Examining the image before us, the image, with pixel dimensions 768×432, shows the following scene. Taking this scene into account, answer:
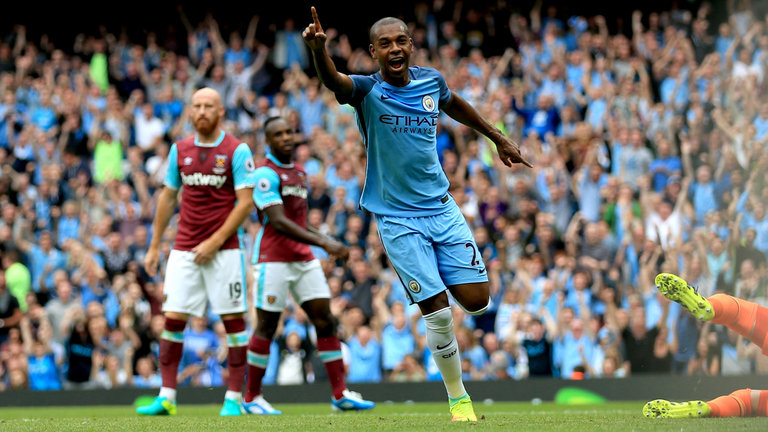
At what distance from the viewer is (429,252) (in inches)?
273

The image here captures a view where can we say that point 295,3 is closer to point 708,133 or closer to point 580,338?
point 708,133

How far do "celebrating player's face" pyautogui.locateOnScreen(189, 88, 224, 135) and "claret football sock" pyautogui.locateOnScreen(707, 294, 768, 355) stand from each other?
177 inches

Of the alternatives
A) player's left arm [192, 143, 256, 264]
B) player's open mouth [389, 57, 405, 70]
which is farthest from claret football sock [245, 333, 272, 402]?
player's open mouth [389, 57, 405, 70]

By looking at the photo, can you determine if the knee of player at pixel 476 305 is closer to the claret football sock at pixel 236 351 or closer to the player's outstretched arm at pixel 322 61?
the player's outstretched arm at pixel 322 61

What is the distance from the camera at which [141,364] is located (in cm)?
1388

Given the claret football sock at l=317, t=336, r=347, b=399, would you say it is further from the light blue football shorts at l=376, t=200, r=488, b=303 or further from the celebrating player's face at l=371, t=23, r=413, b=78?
the celebrating player's face at l=371, t=23, r=413, b=78

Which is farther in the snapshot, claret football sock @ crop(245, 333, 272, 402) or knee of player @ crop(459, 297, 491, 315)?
claret football sock @ crop(245, 333, 272, 402)

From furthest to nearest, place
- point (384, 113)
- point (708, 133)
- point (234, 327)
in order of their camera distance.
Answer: point (708, 133), point (234, 327), point (384, 113)

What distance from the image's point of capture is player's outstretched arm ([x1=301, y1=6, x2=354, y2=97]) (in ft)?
20.4

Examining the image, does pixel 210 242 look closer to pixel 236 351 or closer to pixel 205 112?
pixel 236 351

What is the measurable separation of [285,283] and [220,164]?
1246 millimetres

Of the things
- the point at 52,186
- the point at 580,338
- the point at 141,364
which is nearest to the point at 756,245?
the point at 580,338

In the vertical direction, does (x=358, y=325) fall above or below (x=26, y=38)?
below

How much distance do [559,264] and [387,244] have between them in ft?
24.7
